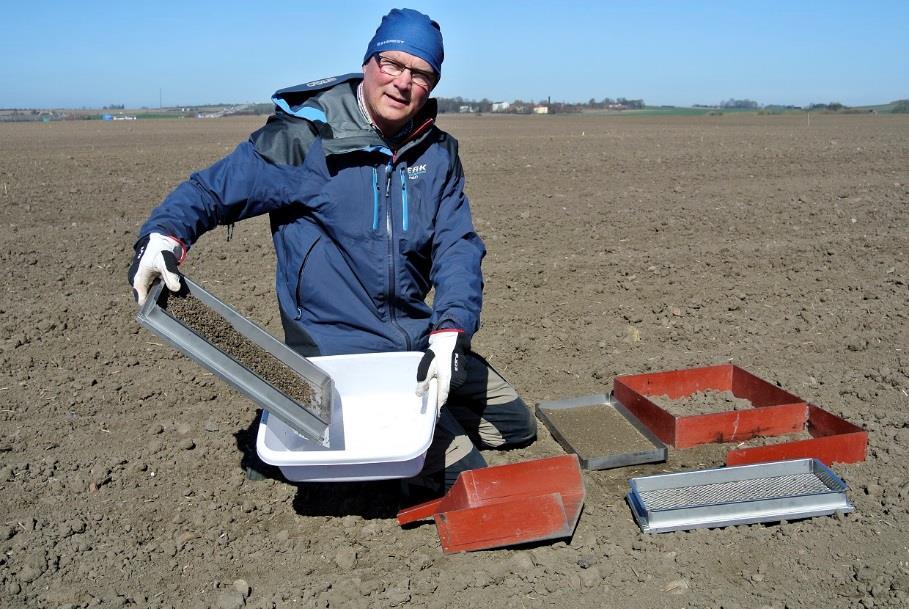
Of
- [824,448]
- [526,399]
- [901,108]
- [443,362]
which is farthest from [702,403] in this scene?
[901,108]

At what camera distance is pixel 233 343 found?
3141 millimetres

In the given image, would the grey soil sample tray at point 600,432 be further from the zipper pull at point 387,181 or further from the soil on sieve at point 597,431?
the zipper pull at point 387,181

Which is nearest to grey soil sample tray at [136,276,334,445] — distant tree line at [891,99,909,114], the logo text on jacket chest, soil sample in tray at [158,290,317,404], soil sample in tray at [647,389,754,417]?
soil sample in tray at [158,290,317,404]

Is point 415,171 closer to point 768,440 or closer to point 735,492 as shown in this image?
point 735,492

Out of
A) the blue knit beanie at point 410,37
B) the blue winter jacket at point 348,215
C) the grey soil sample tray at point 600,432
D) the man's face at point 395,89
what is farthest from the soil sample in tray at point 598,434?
the blue knit beanie at point 410,37

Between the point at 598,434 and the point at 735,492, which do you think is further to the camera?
the point at 598,434

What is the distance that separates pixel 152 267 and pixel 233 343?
1.33 feet

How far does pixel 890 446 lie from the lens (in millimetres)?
3982

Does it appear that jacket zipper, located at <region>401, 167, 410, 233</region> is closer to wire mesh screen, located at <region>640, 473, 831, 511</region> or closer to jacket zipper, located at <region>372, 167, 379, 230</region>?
jacket zipper, located at <region>372, 167, 379, 230</region>

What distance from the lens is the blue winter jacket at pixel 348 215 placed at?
3402 millimetres

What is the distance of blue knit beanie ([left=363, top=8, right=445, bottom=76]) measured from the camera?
3314 mm

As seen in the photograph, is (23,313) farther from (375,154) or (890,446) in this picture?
(890,446)

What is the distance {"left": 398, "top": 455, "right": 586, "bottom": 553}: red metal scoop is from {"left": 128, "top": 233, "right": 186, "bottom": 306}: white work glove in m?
1.27

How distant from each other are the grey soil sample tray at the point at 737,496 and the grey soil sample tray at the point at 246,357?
4.40 feet
